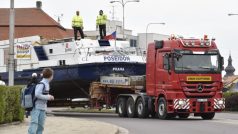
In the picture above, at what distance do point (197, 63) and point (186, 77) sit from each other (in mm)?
803

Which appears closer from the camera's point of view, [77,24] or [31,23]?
[77,24]

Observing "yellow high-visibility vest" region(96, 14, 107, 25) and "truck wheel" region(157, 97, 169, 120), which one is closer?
"truck wheel" region(157, 97, 169, 120)

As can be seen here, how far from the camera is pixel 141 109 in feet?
93.8

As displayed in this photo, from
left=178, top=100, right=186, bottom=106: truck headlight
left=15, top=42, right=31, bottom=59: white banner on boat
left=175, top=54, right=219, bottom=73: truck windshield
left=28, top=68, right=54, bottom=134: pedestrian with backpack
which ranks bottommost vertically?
left=178, top=100, right=186, bottom=106: truck headlight

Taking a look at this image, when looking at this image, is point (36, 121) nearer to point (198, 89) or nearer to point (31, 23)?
point (198, 89)

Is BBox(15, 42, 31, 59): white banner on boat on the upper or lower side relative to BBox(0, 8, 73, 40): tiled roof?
lower

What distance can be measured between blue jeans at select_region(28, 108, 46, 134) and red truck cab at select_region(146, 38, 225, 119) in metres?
12.9

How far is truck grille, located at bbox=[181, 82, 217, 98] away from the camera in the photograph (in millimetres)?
26531

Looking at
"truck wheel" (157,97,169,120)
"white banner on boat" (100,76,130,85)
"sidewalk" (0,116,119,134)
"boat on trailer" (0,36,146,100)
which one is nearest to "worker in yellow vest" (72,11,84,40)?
"boat on trailer" (0,36,146,100)

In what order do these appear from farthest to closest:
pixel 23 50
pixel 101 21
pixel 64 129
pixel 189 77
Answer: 1. pixel 23 50
2. pixel 101 21
3. pixel 189 77
4. pixel 64 129

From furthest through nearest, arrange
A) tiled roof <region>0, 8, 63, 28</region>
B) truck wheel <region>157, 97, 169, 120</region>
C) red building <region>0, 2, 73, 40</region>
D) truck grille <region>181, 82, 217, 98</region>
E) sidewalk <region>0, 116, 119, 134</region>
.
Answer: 1. tiled roof <region>0, 8, 63, 28</region>
2. red building <region>0, 2, 73, 40</region>
3. truck wheel <region>157, 97, 169, 120</region>
4. truck grille <region>181, 82, 217, 98</region>
5. sidewalk <region>0, 116, 119, 134</region>

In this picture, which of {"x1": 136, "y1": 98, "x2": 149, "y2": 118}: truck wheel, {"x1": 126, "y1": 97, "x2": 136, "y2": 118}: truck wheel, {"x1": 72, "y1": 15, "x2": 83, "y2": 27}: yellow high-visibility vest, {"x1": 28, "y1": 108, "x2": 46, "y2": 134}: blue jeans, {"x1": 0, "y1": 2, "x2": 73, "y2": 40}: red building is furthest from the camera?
{"x1": 0, "y1": 2, "x2": 73, "y2": 40}: red building

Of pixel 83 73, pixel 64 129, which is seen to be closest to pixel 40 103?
pixel 64 129

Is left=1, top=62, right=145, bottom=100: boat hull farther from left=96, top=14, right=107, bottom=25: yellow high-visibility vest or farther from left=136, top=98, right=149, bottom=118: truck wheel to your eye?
left=96, top=14, right=107, bottom=25: yellow high-visibility vest
